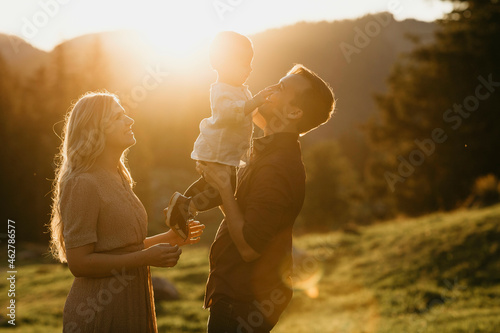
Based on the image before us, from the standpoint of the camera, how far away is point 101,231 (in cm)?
332

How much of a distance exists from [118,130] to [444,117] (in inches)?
1269

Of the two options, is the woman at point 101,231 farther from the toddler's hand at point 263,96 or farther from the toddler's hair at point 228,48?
the toddler's hand at point 263,96

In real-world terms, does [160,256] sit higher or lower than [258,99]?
lower

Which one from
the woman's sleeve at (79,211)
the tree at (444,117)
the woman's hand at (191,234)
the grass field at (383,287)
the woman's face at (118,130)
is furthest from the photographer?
the tree at (444,117)

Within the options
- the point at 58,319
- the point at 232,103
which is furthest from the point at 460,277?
the point at 232,103

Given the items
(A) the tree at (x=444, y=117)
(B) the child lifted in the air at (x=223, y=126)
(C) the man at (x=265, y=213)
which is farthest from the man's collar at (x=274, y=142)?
(A) the tree at (x=444, y=117)

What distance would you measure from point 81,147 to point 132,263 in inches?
34.4

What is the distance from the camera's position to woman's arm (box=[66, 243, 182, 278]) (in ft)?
10.5

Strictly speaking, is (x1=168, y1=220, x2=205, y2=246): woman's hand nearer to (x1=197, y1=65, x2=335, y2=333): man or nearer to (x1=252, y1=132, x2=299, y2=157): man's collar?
(x1=197, y1=65, x2=335, y2=333): man

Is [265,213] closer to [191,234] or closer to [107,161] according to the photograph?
[191,234]

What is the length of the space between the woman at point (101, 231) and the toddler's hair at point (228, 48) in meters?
0.80

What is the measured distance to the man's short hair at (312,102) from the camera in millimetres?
3342

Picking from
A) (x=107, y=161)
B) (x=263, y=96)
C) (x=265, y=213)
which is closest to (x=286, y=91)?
(x=263, y=96)

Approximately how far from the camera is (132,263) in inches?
128
